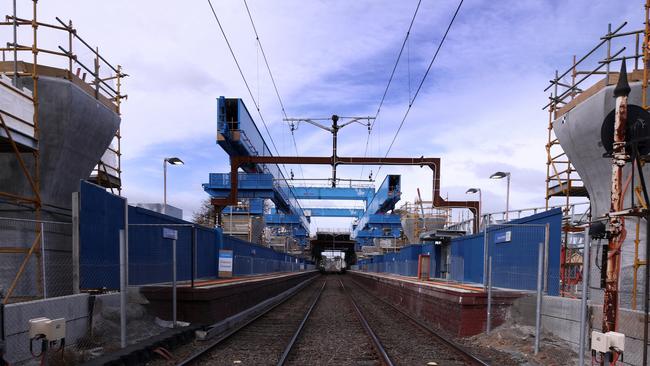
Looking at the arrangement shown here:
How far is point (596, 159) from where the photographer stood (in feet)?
48.2

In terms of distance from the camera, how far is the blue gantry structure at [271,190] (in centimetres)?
2650

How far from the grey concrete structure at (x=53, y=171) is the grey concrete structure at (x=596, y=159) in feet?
44.4

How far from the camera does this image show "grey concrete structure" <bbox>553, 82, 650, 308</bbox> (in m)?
13.1

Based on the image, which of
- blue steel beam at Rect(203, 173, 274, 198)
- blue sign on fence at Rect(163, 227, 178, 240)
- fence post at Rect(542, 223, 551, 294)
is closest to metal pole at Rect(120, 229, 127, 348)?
blue sign on fence at Rect(163, 227, 178, 240)

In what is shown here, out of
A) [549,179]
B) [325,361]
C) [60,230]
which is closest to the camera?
[325,361]

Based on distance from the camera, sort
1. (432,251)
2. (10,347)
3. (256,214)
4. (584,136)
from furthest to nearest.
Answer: (256,214)
(432,251)
(584,136)
(10,347)

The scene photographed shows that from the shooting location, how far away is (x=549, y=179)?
1955 cm

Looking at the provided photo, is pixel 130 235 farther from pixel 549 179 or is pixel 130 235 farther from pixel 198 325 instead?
pixel 549 179

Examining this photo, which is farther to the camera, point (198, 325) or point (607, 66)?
point (607, 66)

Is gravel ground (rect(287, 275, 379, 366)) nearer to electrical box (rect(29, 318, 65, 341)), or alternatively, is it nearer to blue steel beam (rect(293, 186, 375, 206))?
electrical box (rect(29, 318, 65, 341))

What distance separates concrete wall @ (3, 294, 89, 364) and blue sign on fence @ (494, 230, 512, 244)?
9.98 meters

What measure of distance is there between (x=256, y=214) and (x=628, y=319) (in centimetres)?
3692

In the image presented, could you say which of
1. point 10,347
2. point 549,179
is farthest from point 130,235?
point 549,179

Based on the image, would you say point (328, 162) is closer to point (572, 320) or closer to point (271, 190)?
point (271, 190)
